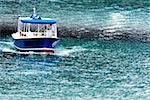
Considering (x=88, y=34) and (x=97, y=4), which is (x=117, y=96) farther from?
(x=97, y=4)

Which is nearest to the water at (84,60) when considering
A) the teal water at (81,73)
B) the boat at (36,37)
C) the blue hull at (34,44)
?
the teal water at (81,73)

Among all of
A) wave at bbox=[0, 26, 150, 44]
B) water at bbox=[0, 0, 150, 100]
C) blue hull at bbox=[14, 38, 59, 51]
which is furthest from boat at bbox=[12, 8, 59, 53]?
wave at bbox=[0, 26, 150, 44]

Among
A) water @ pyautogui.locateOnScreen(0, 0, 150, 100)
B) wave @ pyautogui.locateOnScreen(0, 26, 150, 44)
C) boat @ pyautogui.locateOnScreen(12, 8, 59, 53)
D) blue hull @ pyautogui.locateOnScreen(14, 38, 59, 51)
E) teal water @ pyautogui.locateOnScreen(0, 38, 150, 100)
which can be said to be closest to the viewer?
teal water @ pyautogui.locateOnScreen(0, 38, 150, 100)

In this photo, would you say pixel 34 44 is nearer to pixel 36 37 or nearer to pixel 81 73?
pixel 36 37

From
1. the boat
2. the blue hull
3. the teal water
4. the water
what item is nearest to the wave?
the water

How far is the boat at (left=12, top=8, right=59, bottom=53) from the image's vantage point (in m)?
87.6

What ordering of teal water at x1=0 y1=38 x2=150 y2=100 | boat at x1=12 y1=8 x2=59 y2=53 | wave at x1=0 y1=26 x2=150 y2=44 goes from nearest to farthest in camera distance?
teal water at x1=0 y1=38 x2=150 y2=100 < boat at x1=12 y1=8 x2=59 y2=53 < wave at x1=0 y1=26 x2=150 y2=44

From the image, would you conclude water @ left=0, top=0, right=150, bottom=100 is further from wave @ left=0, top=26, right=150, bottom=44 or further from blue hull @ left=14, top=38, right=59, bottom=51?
blue hull @ left=14, top=38, right=59, bottom=51

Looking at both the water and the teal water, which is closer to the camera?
the teal water

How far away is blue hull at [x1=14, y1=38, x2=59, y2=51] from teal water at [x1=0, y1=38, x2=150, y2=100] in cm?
217

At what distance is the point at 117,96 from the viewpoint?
220 ft

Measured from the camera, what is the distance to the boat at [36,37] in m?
87.6

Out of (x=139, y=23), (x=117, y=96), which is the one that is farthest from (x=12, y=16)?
(x=117, y=96)

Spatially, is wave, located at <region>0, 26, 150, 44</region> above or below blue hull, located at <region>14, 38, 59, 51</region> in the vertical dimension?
below
